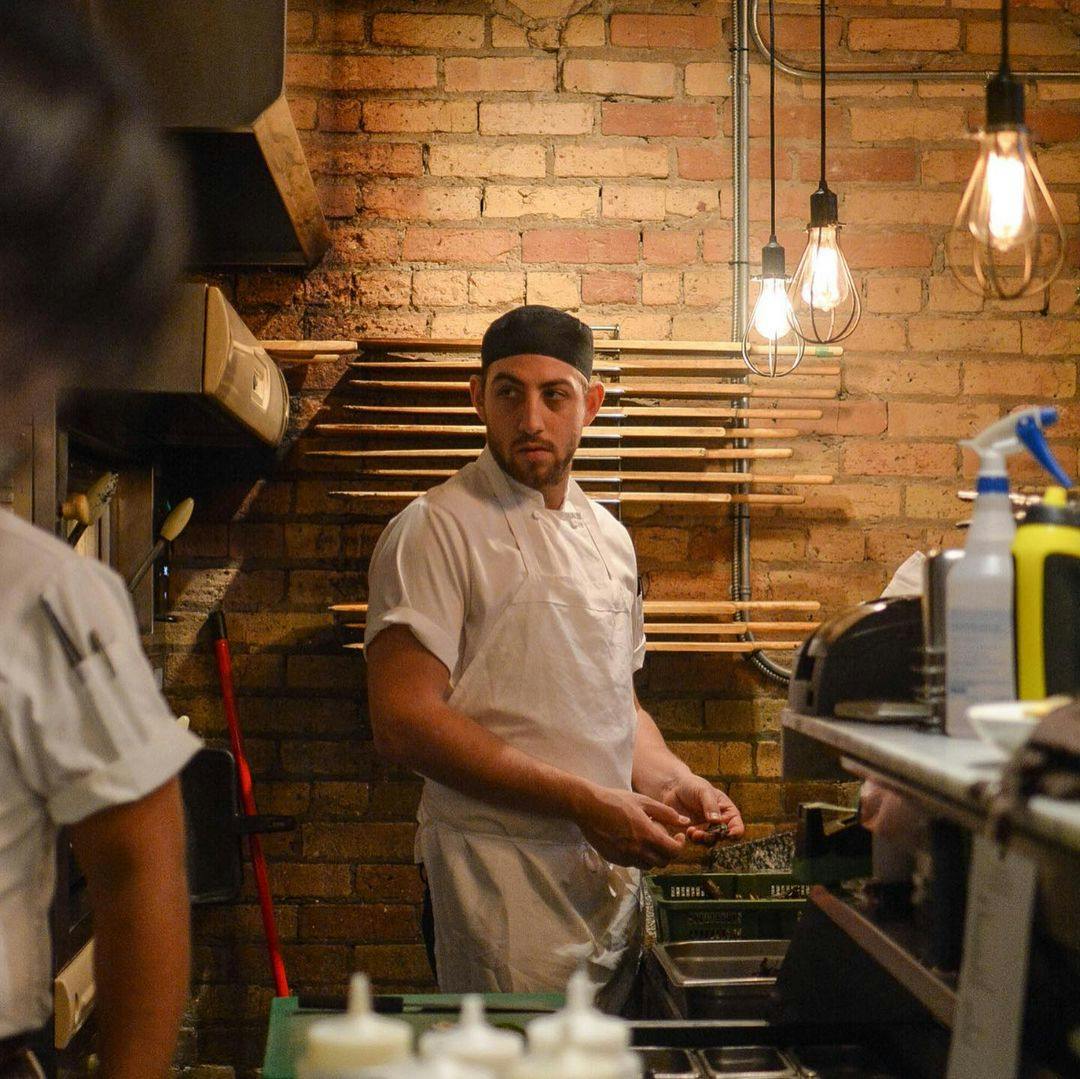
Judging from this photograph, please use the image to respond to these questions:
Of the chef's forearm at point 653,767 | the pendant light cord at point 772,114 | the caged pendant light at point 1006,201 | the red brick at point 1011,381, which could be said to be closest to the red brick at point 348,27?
the pendant light cord at point 772,114

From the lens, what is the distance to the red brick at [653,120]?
11.3ft

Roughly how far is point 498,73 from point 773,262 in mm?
1140

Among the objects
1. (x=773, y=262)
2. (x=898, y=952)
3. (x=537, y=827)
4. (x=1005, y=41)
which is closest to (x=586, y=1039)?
(x=898, y=952)

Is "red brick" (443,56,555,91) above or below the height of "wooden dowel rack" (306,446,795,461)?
above

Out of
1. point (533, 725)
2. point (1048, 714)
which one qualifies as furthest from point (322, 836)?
point (1048, 714)

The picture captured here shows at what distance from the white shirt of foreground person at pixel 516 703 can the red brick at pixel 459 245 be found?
3.54 feet

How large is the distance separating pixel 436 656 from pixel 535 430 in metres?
0.52

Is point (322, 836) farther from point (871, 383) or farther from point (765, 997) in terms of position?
point (871, 383)

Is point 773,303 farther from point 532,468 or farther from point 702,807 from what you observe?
point 702,807

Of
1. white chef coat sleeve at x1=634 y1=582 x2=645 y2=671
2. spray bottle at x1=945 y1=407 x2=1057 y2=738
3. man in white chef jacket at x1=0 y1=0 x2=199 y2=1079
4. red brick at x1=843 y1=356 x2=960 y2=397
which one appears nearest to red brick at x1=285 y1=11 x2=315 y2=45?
white chef coat sleeve at x1=634 y1=582 x2=645 y2=671

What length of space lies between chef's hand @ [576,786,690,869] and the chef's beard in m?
0.68

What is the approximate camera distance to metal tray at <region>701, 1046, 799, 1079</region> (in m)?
1.36

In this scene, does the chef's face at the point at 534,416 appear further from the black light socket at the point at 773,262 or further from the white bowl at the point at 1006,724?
the white bowl at the point at 1006,724

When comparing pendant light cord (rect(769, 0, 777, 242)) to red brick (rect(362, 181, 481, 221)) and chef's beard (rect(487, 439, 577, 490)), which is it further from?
chef's beard (rect(487, 439, 577, 490))
